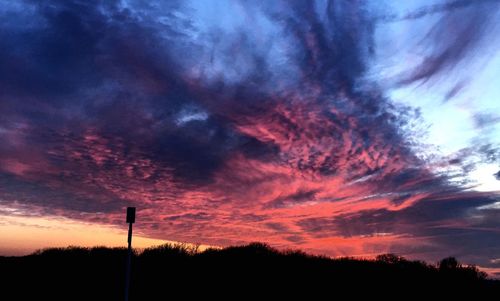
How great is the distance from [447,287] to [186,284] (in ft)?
37.0

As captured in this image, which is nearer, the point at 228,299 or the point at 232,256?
the point at 228,299

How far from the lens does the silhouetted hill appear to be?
20.0 metres

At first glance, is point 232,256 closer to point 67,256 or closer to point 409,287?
point 409,287

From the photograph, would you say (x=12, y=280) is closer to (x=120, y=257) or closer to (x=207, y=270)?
(x=120, y=257)

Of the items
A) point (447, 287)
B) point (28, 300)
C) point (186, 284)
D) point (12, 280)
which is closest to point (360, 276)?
point (447, 287)

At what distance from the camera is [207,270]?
22109mm

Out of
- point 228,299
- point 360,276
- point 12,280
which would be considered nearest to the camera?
point 228,299

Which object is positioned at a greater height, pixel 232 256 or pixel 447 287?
pixel 232 256

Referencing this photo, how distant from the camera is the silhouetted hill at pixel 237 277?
19969mm

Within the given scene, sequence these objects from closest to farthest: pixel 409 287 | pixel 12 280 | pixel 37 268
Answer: pixel 409 287 → pixel 12 280 → pixel 37 268

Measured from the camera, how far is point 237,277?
2097 cm

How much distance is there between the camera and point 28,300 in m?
20.1

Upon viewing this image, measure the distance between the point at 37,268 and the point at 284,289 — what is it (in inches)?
561

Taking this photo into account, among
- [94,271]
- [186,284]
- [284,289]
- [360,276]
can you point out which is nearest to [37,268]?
[94,271]
